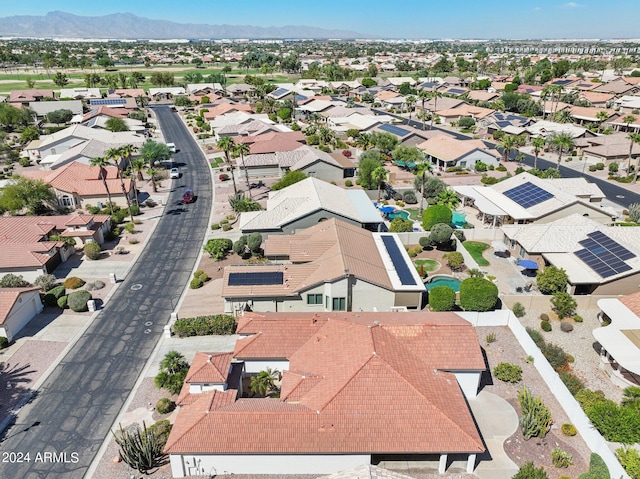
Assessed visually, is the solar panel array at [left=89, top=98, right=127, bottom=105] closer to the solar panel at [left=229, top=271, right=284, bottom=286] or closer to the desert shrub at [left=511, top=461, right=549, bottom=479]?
the solar panel at [left=229, top=271, right=284, bottom=286]

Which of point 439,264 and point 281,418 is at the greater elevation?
point 281,418

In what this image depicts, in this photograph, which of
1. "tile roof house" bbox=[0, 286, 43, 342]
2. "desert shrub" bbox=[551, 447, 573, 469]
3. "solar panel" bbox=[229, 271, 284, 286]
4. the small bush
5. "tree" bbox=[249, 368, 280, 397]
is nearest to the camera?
"desert shrub" bbox=[551, 447, 573, 469]

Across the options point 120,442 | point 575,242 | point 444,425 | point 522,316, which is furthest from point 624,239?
point 120,442

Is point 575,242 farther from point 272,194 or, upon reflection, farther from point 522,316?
point 272,194

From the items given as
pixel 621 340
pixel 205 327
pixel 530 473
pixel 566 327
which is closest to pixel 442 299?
pixel 566 327

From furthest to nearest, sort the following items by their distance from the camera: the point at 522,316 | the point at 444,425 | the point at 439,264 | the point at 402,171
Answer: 1. the point at 402,171
2. the point at 439,264
3. the point at 522,316
4. the point at 444,425

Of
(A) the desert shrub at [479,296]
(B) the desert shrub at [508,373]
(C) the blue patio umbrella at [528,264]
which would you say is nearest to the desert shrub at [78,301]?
(A) the desert shrub at [479,296]

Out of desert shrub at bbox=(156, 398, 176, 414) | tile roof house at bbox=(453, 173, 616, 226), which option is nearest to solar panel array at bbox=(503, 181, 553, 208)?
tile roof house at bbox=(453, 173, 616, 226)
